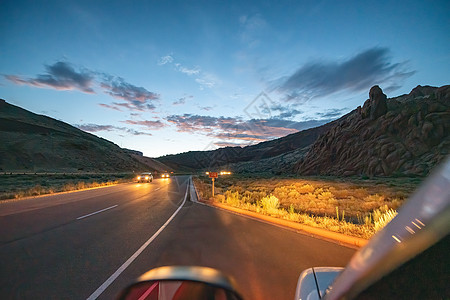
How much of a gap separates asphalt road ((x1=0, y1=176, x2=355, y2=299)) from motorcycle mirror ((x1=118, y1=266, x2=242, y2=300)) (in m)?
2.31

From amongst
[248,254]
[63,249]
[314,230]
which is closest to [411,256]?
[248,254]

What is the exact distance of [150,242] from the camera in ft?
19.9

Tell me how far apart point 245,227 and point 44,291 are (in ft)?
17.9

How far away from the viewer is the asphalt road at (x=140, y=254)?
3.80 metres

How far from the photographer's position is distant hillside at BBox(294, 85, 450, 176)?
3542 centimetres

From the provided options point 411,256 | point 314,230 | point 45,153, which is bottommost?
point 314,230

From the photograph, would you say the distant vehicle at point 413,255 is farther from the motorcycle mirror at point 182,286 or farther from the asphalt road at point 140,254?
the asphalt road at point 140,254

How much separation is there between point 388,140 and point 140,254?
152 feet

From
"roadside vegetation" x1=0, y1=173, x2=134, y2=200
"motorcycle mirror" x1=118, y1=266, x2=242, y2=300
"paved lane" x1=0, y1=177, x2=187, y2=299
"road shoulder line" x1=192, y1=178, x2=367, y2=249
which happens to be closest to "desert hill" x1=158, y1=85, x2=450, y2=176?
"road shoulder line" x1=192, y1=178, x2=367, y2=249

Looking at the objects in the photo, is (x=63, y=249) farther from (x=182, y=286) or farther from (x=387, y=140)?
(x=387, y=140)

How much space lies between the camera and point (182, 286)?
1607 mm

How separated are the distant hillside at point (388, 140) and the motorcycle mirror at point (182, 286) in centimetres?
3953

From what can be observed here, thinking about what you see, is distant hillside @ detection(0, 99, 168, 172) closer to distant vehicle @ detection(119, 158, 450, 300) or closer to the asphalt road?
the asphalt road

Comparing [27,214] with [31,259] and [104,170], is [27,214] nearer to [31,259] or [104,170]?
[31,259]
